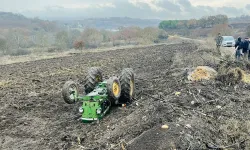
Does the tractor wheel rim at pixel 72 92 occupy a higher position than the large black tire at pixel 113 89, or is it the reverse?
the large black tire at pixel 113 89

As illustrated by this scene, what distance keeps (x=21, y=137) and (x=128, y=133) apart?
122 inches

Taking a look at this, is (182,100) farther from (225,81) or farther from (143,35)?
(143,35)

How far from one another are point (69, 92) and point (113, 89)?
155 cm

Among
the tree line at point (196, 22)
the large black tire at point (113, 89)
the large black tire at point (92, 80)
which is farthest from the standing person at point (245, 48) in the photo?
the tree line at point (196, 22)

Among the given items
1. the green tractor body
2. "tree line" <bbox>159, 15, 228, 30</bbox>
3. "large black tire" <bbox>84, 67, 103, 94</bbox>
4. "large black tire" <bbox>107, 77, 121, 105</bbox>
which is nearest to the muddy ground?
the green tractor body

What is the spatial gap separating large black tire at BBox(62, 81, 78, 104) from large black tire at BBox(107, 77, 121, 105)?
135 cm

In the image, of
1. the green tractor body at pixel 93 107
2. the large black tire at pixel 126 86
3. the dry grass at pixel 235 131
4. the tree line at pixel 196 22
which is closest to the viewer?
the dry grass at pixel 235 131

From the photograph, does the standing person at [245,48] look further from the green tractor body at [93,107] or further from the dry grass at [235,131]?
the green tractor body at [93,107]

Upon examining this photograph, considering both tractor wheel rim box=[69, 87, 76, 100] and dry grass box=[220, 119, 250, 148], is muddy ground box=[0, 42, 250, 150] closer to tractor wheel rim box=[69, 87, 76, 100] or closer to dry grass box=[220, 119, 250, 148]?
dry grass box=[220, 119, 250, 148]

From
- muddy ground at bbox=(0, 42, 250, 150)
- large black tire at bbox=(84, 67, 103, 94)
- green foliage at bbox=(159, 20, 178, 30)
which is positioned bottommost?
green foliage at bbox=(159, 20, 178, 30)

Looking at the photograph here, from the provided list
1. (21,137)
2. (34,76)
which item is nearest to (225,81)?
(21,137)

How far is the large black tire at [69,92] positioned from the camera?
10.3m

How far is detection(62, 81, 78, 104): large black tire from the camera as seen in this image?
33.9 ft

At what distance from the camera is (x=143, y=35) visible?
68.0 meters
